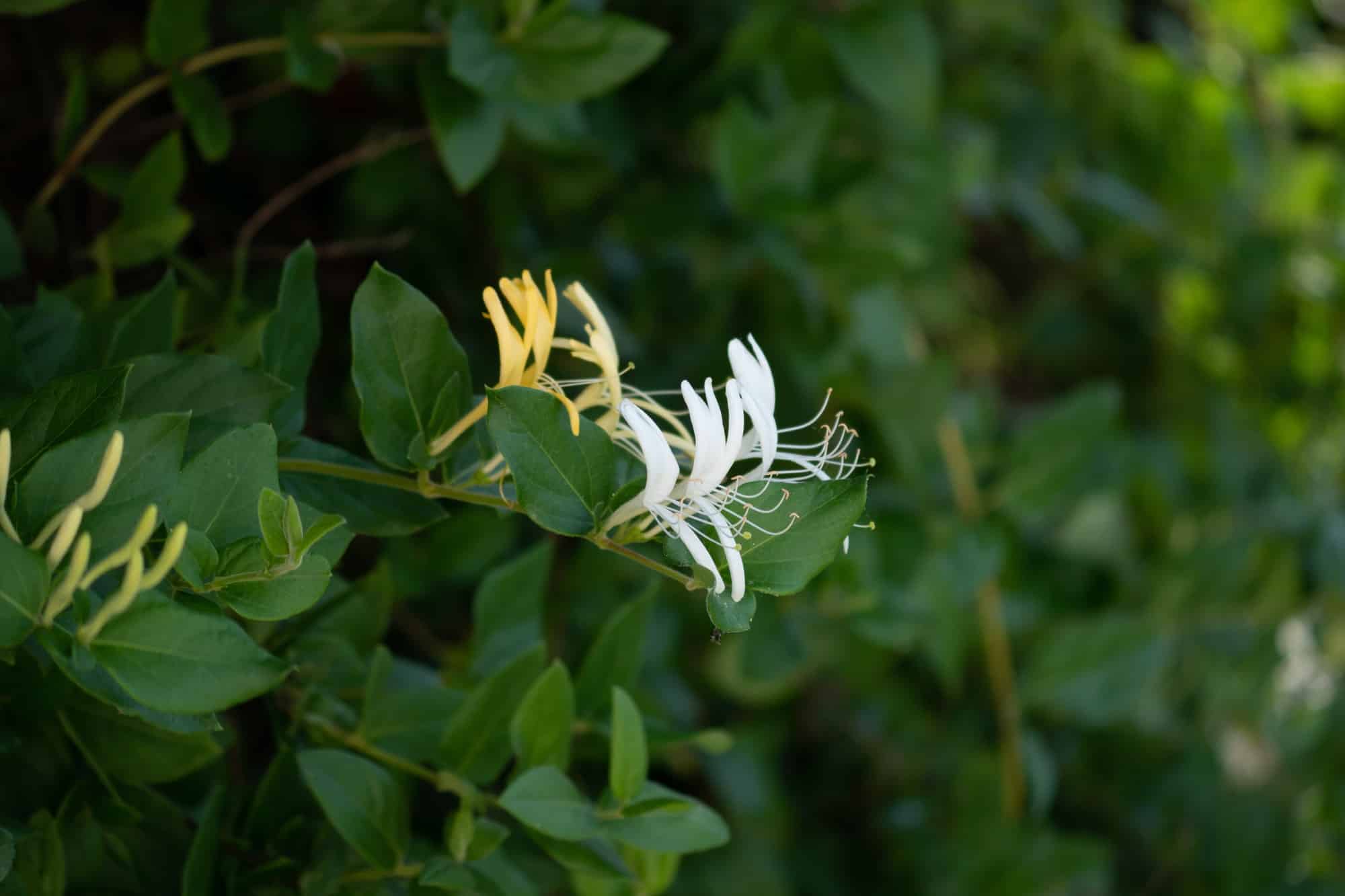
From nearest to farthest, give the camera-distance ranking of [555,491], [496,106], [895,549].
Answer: [555,491]
[496,106]
[895,549]

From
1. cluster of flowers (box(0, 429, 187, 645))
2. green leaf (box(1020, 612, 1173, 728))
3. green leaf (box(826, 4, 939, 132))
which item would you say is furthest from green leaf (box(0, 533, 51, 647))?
green leaf (box(1020, 612, 1173, 728))

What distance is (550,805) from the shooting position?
41 cm

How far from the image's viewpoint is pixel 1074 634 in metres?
0.94

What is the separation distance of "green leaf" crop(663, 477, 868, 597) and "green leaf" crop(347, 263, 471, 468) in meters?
0.10

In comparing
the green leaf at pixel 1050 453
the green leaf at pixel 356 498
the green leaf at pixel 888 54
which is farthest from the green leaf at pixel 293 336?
the green leaf at pixel 1050 453

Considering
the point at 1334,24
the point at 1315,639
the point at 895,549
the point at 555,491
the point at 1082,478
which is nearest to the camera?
the point at 555,491

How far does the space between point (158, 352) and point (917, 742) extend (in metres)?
0.77

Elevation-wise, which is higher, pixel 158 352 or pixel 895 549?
pixel 158 352

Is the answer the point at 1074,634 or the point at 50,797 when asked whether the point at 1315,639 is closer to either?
the point at 1074,634

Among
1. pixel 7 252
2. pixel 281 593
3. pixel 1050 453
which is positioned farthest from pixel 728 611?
pixel 1050 453

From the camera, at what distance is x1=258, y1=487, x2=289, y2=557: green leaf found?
0.31 m

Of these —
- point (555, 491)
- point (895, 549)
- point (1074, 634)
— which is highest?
point (555, 491)

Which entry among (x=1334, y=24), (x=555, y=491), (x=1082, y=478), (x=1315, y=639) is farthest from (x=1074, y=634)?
(x=1334, y=24)

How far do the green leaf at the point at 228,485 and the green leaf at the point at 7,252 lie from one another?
22 cm
